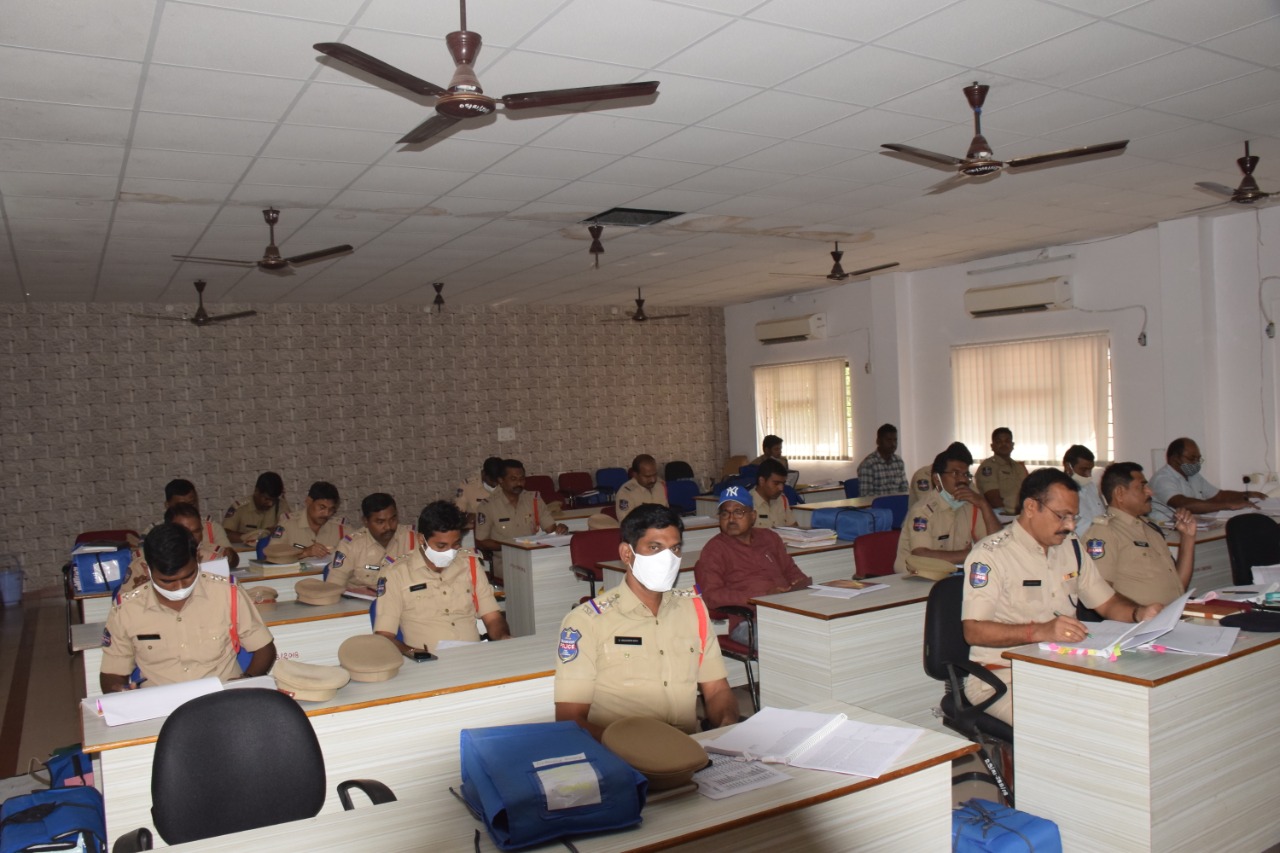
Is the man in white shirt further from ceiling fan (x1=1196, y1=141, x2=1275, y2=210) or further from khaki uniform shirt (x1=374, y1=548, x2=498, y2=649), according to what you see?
khaki uniform shirt (x1=374, y1=548, x2=498, y2=649)

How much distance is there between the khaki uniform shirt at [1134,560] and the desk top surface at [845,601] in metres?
0.87

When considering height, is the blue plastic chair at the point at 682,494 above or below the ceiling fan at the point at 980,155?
below

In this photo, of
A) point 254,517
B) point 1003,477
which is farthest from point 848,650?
point 254,517

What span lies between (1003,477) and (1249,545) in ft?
12.3

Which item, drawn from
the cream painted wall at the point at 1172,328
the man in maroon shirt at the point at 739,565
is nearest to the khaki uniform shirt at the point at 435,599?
the man in maroon shirt at the point at 739,565

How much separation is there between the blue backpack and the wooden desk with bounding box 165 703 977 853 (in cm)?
101

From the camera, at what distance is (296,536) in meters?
7.05

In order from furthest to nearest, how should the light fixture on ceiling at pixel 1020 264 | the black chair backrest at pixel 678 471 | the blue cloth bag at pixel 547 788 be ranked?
1. the black chair backrest at pixel 678 471
2. the light fixture on ceiling at pixel 1020 264
3. the blue cloth bag at pixel 547 788

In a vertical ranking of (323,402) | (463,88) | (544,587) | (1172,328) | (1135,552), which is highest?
(463,88)

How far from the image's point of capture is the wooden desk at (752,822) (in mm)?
1894

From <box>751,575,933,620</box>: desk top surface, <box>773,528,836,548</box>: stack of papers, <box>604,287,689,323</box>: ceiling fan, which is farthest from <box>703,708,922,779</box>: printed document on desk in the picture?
<box>604,287,689,323</box>: ceiling fan

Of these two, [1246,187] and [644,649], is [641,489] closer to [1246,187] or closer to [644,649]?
[1246,187]

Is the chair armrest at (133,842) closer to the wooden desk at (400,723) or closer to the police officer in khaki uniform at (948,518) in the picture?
the wooden desk at (400,723)

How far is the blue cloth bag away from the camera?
1.78 meters
